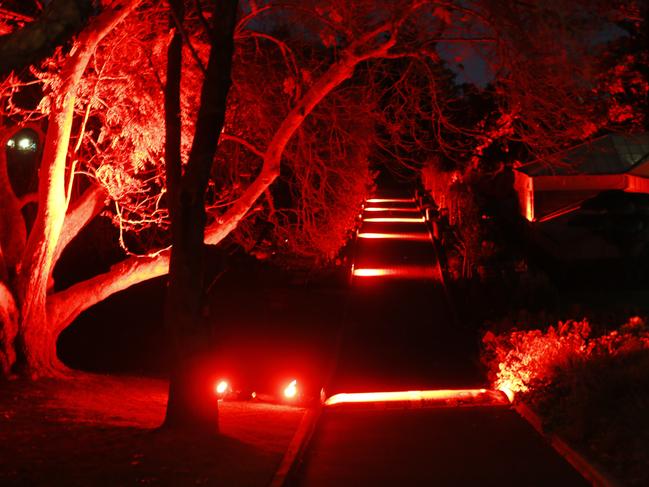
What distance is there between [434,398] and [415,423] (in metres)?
1.60

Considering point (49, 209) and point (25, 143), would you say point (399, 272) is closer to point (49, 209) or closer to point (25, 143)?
point (25, 143)

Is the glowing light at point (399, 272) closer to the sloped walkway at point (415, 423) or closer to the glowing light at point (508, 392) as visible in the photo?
the sloped walkway at point (415, 423)

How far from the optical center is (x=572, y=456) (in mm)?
8539

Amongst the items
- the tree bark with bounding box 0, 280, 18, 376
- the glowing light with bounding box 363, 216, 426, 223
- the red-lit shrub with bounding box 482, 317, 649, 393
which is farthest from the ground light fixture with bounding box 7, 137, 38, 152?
the glowing light with bounding box 363, 216, 426, 223

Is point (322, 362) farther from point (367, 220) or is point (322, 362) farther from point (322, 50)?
point (367, 220)

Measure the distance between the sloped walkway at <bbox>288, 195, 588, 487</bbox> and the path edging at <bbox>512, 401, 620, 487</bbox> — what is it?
7 cm

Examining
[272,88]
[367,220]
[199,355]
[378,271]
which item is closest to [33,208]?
[272,88]

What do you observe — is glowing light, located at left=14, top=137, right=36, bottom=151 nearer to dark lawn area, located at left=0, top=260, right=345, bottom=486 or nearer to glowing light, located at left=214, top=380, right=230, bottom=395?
dark lawn area, located at left=0, top=260, right=345, bottom=486

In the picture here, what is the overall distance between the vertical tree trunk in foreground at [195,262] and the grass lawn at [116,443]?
35 centimetres

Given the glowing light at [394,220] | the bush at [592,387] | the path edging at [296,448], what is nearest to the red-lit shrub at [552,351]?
the bush at [592,387]

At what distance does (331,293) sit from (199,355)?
54.0 ft

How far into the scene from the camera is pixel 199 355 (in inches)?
350

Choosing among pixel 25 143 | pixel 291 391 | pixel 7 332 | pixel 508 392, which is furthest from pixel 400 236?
pixel 7 332

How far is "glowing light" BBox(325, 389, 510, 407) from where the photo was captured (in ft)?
39.2
